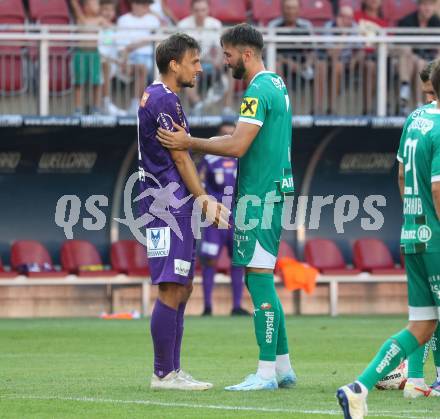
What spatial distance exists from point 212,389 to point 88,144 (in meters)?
11.3

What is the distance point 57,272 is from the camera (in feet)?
61.2

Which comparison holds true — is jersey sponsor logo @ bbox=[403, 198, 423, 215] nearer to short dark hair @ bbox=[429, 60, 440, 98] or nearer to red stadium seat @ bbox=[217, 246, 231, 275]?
short dark hair @ bbox=[429, 60, 440, 98]

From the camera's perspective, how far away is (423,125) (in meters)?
7.46

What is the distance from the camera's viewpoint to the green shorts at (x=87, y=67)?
18.3m

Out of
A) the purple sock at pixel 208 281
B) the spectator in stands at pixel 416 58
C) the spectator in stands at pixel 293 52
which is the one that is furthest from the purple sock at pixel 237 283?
the spectator in stands at pixel 416 58

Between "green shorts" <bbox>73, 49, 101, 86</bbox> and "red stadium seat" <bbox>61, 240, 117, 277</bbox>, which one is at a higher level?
"green shorts" <bbox>73, 49, 101, 86</bbox>

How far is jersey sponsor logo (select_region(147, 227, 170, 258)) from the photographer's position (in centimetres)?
852

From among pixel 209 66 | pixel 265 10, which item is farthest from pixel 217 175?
pixel 265 10

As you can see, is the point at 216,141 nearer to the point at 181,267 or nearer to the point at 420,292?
the point at 181,267

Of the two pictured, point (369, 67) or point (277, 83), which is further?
point (369, 67)

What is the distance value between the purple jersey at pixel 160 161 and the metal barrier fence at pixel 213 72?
30.7 ft

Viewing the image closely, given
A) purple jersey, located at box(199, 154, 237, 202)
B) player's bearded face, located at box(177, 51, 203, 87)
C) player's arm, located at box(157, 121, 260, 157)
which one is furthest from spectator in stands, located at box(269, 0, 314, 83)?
player's arm, located at box(157, 121, 260, 157)

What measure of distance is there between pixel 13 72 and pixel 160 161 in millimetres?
10125

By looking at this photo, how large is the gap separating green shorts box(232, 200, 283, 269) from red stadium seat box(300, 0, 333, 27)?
39.4 feet
